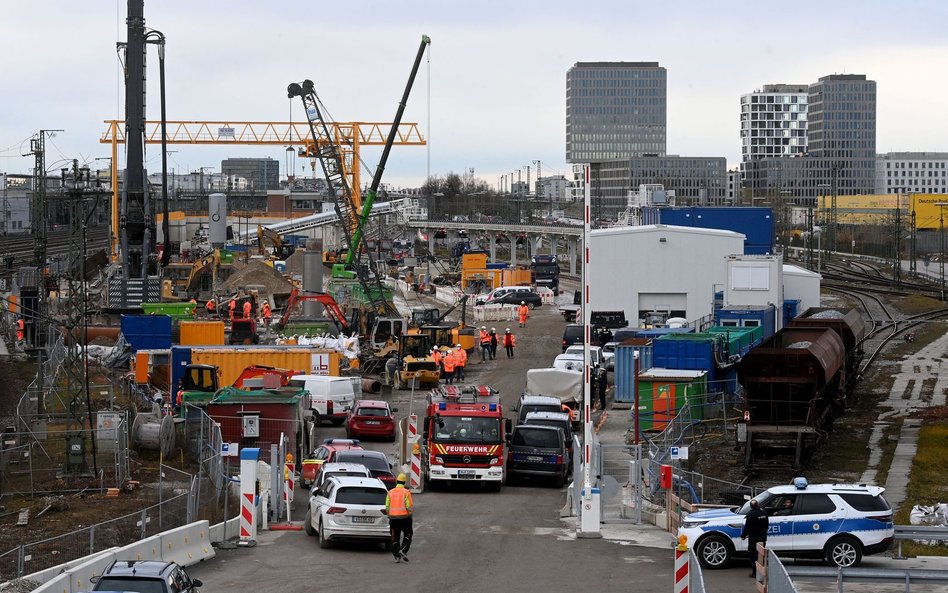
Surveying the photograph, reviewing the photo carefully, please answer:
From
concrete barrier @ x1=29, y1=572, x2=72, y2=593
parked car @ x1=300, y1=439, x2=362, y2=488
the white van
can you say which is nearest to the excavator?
the white van

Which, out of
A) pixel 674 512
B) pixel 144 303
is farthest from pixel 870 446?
pixel 144 303

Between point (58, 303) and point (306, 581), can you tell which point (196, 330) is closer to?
point (58, 303)

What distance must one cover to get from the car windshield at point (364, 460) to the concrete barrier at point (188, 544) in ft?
17.4

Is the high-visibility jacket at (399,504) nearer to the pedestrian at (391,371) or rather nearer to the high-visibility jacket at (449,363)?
the pedestrian at (391,371)

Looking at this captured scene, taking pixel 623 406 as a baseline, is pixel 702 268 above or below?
above

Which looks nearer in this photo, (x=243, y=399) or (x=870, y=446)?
(x=243, y=399)

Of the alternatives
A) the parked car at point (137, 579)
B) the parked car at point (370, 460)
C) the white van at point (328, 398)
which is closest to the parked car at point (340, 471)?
the parked car at point (370, 460)

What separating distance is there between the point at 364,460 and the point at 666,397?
11821 mm

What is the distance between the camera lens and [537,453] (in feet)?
95.3

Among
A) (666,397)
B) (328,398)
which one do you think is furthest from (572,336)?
(328,398)

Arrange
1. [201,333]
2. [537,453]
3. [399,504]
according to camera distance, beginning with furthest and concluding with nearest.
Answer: [201,333] < [537,453] < [399,504]

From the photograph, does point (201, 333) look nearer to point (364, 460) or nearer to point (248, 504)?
point (364, 460)

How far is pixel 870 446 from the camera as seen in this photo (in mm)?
33938

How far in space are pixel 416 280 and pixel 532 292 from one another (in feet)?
73.0
